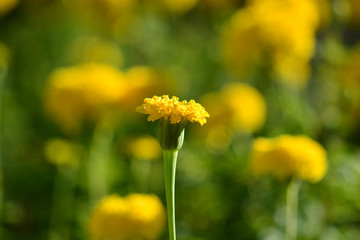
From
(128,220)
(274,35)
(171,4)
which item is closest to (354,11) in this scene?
(274,35)

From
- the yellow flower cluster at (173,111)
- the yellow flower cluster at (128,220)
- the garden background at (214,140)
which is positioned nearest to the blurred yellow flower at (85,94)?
the garden background at (214,140)

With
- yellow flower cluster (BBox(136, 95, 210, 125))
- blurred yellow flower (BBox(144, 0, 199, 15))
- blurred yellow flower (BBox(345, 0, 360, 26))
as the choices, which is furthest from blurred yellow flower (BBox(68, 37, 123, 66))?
yellow flower cluster (BBox(136, 95, 210, 125))

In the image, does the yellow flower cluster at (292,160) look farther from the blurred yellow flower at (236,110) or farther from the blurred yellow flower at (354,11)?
the blurred yellow flower at (354,11)

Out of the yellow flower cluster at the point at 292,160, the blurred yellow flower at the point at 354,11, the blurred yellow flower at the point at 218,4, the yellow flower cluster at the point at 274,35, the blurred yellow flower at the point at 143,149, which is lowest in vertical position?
the yellow flower cluster at the point at 292,160

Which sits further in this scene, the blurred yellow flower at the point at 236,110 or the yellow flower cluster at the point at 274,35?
the blurred yellow flower at the point at 236,110

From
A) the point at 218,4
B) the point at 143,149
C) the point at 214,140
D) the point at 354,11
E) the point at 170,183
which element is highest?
the point at 218,4

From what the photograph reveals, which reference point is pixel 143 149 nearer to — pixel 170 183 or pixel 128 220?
pixel 128 220

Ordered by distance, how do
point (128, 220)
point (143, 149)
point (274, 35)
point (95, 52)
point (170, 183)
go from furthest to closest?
point (95, 52), point (274, 35), point (143, 149), point (128, 220), point (170, 183)

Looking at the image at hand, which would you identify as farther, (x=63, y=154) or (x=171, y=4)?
(x=171, y=4)
